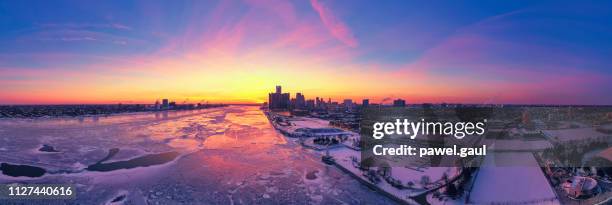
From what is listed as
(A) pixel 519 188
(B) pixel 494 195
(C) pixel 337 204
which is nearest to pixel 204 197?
(C) pixel 337 204

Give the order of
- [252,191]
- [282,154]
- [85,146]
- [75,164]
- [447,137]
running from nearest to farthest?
[252,191]
[75,164]
[282,154]
[85,146]
[447,137]

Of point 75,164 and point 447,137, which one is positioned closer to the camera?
point 75,164

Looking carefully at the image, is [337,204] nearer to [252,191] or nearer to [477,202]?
[252,191]

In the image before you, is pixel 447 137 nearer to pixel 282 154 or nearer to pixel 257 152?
pixel 282 154

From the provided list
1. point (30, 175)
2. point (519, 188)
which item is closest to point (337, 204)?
point (519, 188)

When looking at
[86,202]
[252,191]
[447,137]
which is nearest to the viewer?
[86,202]

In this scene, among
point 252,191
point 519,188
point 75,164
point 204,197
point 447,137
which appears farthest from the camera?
point 447,137

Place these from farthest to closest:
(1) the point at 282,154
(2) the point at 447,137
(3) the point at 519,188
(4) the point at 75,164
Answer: (2) the point at 447,137
(1) the point at 282,154
(4) the point at 75,164
(3) the point at 519,188

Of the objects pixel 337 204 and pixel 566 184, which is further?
pixel 566 184
